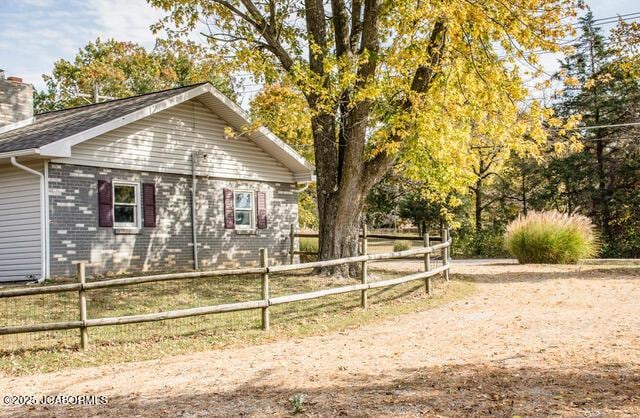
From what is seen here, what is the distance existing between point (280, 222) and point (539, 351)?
565 inches

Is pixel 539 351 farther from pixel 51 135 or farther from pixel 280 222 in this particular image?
pixel 280 222

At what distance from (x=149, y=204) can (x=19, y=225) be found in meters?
3.34

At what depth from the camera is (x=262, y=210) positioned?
20.6 m

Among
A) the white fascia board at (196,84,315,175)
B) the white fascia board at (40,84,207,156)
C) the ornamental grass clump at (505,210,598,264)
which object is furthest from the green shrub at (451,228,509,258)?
the white fascia board at (40,84,207,156)

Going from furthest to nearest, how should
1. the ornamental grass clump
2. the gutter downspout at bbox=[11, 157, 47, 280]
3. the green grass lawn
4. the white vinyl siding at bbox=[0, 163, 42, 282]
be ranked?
the ornamental grass clump
the white vinyl siding at bbox=[0, 163, 42, 282]
the gutter downspout at bbox=[11, 157, 47, 280]
the green grass lawn

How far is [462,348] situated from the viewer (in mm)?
8234

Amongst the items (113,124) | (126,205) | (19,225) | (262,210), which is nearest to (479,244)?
(262,210)

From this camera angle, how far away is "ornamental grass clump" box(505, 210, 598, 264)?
20203 mm

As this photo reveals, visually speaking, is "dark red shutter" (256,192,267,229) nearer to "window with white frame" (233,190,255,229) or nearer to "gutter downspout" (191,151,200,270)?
"window with white frame" (233,190,255,229)

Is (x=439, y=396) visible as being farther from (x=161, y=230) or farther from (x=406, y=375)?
(x=161, y=230)

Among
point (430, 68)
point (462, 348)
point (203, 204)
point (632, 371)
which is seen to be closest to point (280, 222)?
point (203, 204)

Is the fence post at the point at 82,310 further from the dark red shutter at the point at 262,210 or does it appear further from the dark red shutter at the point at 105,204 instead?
the dark red shutter at the point at 262,210

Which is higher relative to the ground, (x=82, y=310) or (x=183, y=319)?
(x=82, y=310)

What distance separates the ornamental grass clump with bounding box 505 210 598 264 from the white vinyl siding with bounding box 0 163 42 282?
49.0 ft
